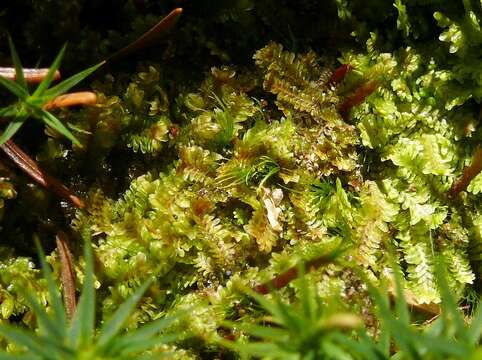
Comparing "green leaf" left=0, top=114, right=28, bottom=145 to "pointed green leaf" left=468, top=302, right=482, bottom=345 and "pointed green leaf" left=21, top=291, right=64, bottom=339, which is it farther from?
"pointed green leaf" left=468, top=302, right=482, bottom=345

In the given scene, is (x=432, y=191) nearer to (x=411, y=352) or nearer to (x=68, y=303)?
(x=411, y=352)

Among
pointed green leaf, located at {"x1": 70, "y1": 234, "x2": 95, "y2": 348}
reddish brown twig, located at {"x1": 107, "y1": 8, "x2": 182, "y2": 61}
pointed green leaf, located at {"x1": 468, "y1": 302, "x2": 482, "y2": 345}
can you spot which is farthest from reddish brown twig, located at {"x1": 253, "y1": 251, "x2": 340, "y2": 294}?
reddish brown twig, located at {"x1": 107, "y1": 8, "x2": 182, "y2": 61}

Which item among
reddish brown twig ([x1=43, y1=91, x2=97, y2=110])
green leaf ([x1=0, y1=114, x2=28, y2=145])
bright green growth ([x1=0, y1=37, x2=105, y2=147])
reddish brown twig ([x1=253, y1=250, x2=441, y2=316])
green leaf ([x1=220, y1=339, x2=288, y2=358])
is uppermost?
reddish brown twig ([x1=43, y1=91, x2=97, y2=110])

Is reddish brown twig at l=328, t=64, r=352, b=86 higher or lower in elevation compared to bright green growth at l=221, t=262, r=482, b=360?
higher

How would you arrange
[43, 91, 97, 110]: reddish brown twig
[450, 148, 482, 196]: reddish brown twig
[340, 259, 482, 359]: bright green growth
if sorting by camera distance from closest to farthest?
[340, 259, 482, 359]: bright green growth < [43, 91, 97, 110]: reddish brown twig < [450, 148, 482, 196]: reddish brown twig

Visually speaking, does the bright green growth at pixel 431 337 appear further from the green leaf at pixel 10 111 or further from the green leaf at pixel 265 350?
the green leaf at pixel 10 111

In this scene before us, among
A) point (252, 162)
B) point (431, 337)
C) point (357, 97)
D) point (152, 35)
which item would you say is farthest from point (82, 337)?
point (357, 97)

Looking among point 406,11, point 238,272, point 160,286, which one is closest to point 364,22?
point 406,11
